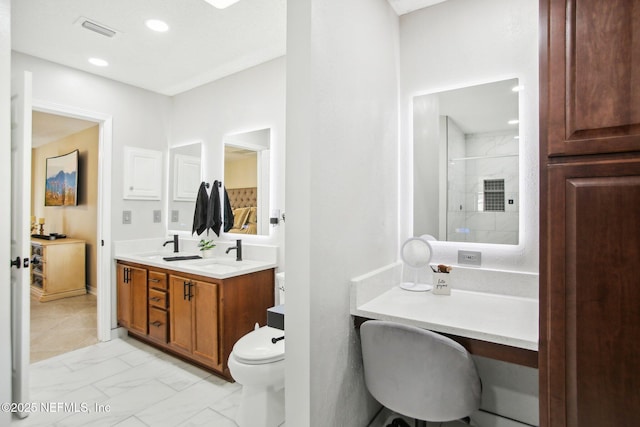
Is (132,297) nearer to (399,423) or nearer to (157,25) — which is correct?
(157,25)

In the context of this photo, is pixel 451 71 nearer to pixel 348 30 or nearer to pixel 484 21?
pixel 484 21

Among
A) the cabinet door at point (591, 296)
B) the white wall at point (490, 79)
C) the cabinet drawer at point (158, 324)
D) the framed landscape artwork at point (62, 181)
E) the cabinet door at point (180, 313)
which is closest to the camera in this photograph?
the cabinet door at point (591, 296)

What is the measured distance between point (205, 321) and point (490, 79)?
253 cm

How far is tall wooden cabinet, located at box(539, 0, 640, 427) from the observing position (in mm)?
944

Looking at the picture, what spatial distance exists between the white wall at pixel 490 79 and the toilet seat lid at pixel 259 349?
107 centimetres

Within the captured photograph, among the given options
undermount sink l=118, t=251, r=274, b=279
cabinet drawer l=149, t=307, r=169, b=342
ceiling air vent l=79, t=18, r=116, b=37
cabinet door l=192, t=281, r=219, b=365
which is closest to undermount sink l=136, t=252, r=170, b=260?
undermount sink l=118, t=251, r=274, b=279

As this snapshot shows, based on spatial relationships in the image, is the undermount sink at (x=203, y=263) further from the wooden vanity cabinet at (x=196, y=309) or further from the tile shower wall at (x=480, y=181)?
the tile shower wall at (x=480, y=181)

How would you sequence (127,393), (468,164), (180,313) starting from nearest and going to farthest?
(468,164), (127,393), (180,313)

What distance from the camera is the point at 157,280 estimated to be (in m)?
2.87

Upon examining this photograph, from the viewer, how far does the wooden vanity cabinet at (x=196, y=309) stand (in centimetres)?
240

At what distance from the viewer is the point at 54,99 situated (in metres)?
2.92

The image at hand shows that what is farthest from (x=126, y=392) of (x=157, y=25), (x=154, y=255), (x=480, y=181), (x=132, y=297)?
(x=480, y=181)

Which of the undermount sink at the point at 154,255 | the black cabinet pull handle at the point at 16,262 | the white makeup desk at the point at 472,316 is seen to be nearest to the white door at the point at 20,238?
the black cabinet pull handle at the point at 16,262

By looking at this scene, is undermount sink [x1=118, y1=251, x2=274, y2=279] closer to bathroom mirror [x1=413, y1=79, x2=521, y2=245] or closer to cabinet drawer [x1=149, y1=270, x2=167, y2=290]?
cabinet drawer [x1=149, y1=270, x2=167, y2=290]
